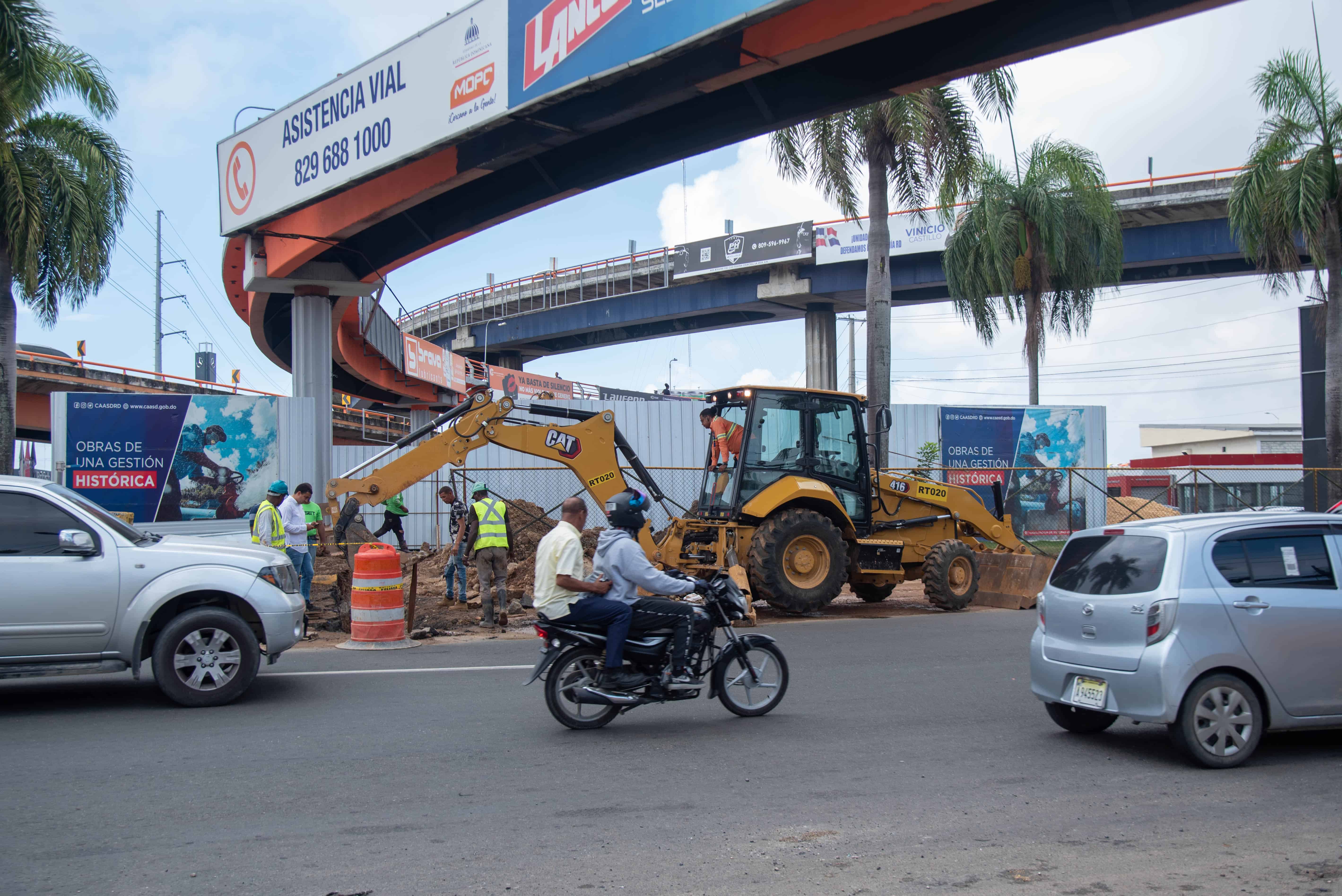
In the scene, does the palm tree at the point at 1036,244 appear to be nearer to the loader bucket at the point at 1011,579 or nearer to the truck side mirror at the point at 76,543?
the loader bucket at the point at 1011,579

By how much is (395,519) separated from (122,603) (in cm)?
1225

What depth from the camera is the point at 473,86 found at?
1588cm

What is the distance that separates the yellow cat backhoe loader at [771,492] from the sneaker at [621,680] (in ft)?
17.9

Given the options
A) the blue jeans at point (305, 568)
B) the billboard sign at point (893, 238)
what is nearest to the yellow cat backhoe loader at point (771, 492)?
the blue jeans at point (305, 568)

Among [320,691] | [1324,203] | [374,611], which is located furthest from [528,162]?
[1324,203]

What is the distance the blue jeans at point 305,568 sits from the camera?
1365cm

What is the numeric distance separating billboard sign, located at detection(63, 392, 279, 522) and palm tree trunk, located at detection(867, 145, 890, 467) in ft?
43.9

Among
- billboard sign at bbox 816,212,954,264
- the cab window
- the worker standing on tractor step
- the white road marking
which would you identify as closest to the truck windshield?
the cab window

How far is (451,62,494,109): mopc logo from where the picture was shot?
15.6 m

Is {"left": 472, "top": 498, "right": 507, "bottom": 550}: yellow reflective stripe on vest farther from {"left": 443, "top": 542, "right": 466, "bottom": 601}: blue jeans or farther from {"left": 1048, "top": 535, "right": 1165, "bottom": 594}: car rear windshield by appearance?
{"left": 1048, "top": 535, "right": 1165, "bottom": 594}: car rear windshield

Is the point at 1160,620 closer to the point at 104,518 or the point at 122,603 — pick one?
the point at 122,603

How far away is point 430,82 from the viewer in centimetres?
1689

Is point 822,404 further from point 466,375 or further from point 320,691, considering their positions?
point 466,375

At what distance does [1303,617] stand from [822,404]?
26.2ft
